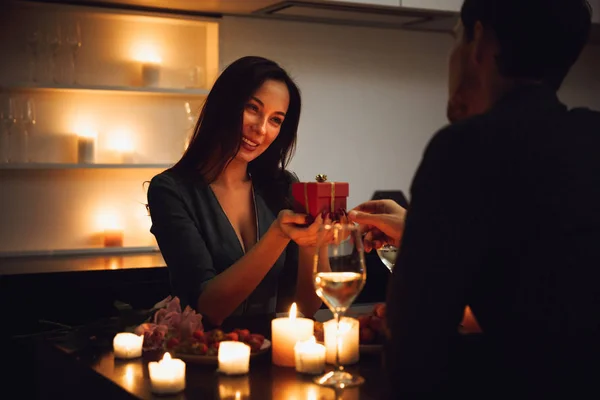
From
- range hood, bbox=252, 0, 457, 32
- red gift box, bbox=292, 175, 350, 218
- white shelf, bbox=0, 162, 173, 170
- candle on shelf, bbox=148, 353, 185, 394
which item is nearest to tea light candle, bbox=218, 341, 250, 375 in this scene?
candle on shelf, bbox=148, 353, 185, 394

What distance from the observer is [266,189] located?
269 centimetres

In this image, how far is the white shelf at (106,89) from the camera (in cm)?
360

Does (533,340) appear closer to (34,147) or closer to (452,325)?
(452,325)

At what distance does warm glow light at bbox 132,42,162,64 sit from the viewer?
3.88 m

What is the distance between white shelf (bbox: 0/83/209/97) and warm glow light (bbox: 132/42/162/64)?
17cm

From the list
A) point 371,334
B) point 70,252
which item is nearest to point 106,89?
point 70,252

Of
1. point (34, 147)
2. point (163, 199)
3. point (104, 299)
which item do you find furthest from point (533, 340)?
point (34, 147)

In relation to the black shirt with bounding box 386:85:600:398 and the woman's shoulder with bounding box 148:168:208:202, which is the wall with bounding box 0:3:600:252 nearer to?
the woman's shoulder with bounding box 148:168:208:202

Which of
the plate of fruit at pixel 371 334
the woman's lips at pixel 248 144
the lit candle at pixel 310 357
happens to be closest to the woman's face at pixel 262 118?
the woman's lips at pixel 248 144

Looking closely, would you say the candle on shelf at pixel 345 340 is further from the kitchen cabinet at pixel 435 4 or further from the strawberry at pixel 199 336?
the kitchen cabinet at pixel 435 4

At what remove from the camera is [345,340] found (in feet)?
5.16

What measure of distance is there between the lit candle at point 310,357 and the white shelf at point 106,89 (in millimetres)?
2411

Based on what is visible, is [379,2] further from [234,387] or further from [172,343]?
[234,387]

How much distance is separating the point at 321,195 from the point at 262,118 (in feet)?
2.09
